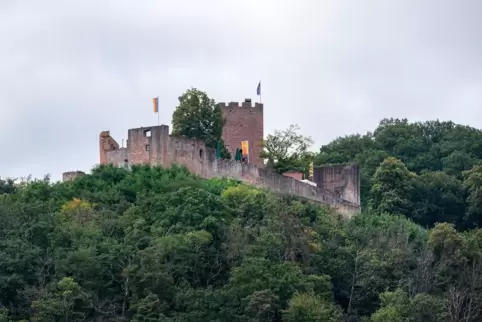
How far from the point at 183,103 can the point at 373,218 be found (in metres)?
9.07

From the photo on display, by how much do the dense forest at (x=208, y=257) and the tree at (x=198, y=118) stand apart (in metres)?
3.58

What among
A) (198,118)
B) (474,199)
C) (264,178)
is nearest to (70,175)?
(198,118)

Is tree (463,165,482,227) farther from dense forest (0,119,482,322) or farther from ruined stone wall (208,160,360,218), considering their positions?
ruined stone wall (208,160,360,218)

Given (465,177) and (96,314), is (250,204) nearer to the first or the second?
(96,314)

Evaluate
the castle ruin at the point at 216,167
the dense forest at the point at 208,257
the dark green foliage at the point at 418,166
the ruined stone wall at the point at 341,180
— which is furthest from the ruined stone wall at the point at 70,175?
the dark green foliage at the point at 418,166

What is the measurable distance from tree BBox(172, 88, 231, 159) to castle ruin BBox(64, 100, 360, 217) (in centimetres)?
192

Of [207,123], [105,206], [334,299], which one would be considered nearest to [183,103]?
[207,123]

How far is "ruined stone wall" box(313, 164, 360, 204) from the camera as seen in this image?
A: 6831 centimetres

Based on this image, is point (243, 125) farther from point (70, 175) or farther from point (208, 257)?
point (208, 257)

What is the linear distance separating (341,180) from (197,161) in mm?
7332

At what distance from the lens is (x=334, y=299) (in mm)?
57406

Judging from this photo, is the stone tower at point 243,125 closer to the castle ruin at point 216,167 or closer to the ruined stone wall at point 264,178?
the castle ruin at point 216,167

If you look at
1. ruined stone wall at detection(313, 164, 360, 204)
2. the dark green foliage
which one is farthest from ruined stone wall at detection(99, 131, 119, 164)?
the dark green foliage

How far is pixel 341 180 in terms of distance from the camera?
68500mm
